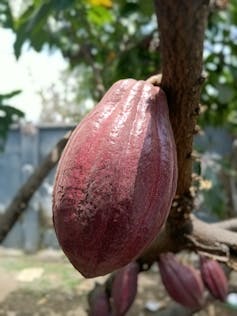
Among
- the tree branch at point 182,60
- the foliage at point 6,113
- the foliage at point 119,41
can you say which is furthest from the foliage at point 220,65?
the tree branch at point 182,60

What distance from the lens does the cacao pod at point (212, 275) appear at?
1.17 m

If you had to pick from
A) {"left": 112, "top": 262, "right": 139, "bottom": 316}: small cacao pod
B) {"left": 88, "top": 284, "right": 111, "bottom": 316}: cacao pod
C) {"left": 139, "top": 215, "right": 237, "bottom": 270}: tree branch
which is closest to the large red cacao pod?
{"left": 139, "top": 215, "right": 237, "bottom": 270}: tree branch

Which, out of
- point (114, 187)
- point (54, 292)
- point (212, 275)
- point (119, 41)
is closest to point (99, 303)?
point (212, 275)

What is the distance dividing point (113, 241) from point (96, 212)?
1.4 inches

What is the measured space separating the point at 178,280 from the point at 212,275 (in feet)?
0.31

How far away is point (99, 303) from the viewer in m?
1.22

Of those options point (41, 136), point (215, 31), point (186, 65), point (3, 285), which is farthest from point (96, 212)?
point (41, 136)

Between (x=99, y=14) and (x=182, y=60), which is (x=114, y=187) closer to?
(x=182, y=60)

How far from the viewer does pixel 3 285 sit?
317 cm

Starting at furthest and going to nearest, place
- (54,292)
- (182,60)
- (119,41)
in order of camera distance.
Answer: (54,292), (119,41), (182,60)

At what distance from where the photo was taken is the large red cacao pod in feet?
1.76

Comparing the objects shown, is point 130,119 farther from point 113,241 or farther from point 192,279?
point 192,279

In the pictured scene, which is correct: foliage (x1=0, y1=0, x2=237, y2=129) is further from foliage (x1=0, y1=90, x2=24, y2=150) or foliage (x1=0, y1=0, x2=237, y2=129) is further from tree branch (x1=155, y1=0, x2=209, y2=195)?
tree branch (x1=155, y1=0, x2=209, y2=195)

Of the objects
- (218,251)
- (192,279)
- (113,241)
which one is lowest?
(192,279)
